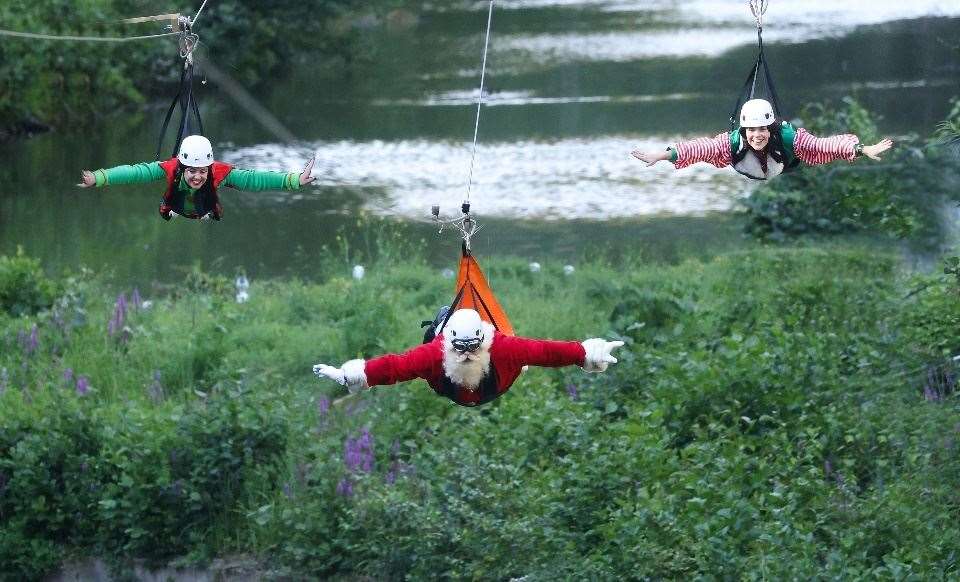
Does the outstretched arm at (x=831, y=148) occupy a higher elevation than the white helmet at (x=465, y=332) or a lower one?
higher

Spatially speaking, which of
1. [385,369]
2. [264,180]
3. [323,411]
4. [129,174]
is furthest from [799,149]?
[323,411]

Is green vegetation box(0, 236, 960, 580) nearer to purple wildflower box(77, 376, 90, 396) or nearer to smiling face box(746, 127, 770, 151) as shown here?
purple wildflower box(77, 376, 90, 396)

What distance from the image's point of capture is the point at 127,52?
2688 cm

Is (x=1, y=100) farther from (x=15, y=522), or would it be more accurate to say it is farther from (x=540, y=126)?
(x=15, y=522)

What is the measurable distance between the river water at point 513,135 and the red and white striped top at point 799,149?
10221mm

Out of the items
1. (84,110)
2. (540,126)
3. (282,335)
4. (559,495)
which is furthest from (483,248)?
(84,110)

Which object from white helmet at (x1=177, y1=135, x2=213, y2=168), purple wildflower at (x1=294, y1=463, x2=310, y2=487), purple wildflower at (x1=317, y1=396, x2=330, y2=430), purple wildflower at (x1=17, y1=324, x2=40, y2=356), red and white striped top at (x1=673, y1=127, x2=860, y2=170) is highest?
red and white striped top at (x1=673, y1=127, x2=860, y2=170)

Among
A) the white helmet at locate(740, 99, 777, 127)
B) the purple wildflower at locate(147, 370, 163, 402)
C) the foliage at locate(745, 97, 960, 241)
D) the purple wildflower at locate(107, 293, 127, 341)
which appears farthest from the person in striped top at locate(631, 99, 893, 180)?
the purple wildflower at locate(107, 293, 127, 341)

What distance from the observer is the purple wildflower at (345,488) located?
461 inches

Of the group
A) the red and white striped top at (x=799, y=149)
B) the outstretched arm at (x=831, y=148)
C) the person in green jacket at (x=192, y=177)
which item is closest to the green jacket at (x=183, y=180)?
the person in green jacket at (x=192, y=177)

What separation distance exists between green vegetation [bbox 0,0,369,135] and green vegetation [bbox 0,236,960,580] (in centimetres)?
952

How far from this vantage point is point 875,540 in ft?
33.4

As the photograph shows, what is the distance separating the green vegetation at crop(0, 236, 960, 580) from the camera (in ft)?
34.0

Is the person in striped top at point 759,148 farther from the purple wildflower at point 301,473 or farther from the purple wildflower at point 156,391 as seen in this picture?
the purple wildflower at point 156,391
